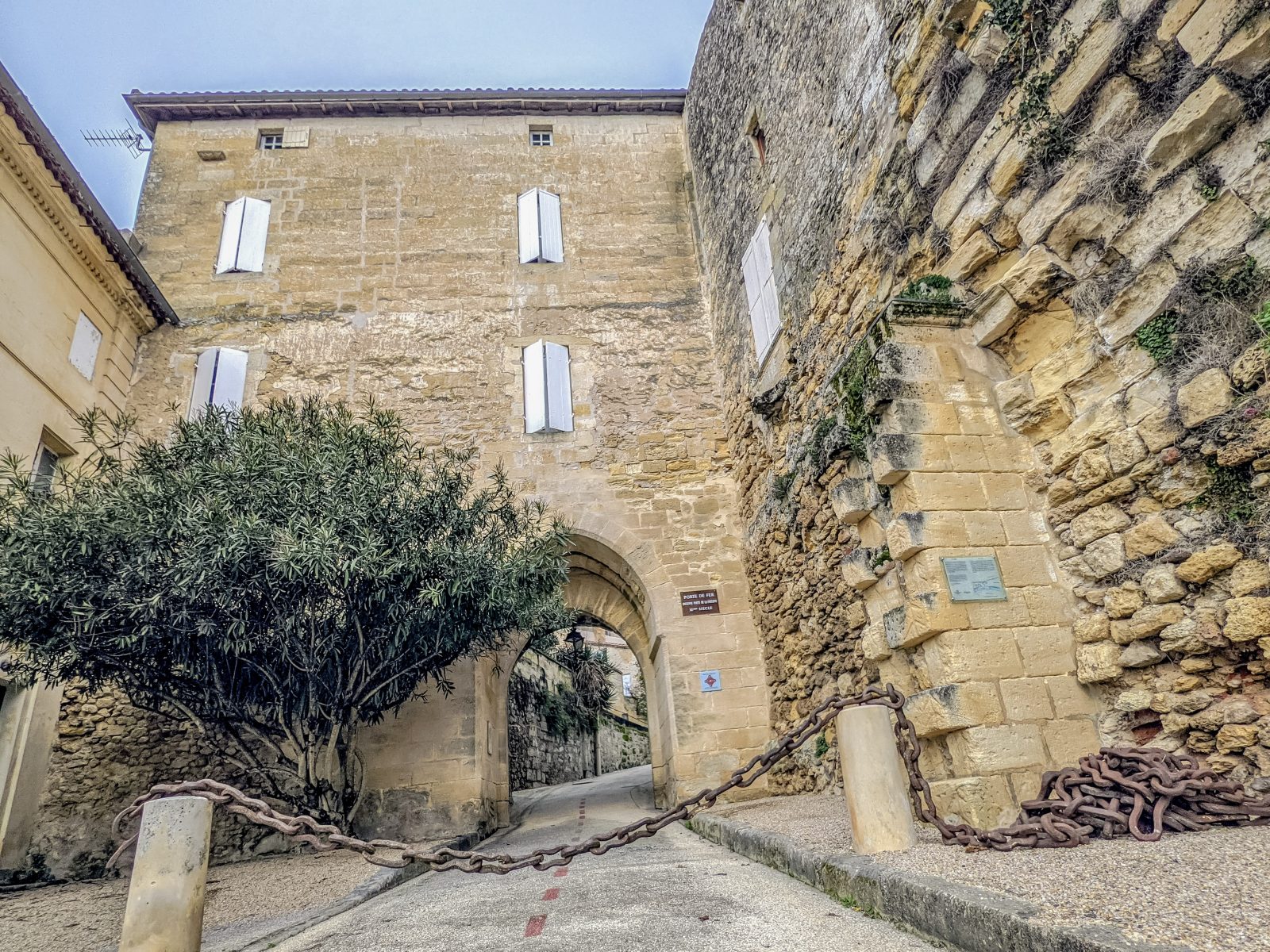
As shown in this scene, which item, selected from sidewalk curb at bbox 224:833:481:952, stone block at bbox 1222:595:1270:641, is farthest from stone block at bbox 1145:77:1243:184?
sidewalk curb at bbox 224:833:481:952

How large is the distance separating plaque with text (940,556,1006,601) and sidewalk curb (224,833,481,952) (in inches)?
103

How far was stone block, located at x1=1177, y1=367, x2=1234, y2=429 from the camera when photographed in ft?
8.22

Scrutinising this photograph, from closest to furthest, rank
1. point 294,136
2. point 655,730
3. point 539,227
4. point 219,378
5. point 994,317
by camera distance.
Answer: point 994,317
point 655,730
point 219,378
point 539,227
point 294,136

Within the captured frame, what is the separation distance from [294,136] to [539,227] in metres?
4.33

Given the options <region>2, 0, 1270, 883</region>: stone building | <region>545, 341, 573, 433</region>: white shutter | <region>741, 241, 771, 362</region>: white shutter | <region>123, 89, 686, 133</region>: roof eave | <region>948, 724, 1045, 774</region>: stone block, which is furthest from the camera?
<region>123, 89, 686, 133</region>: roof eave

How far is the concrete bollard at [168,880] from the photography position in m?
2.29

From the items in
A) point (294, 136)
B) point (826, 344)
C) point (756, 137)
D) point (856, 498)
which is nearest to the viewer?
point (856, 498)

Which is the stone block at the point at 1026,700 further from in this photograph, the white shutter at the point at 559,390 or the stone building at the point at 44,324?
the stone building at the point at 44,324

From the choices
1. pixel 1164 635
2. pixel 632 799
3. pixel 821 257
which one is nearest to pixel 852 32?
pixel 821 257

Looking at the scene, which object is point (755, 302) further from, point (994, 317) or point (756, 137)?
point (994, 317)

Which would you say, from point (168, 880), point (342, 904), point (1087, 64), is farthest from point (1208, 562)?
point (342, 904)

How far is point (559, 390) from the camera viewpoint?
922 centimetres

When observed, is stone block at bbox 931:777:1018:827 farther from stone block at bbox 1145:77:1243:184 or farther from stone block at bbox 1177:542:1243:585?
stone block at bbox 1145:77:1243:184

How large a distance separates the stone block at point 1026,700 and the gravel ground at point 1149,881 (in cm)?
71
